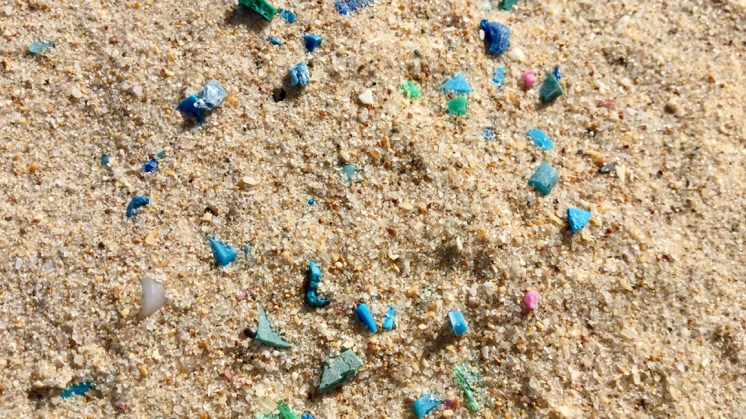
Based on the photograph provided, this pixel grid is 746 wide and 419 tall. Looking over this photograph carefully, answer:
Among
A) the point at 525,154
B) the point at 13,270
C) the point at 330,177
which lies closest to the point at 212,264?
the point at 330,177

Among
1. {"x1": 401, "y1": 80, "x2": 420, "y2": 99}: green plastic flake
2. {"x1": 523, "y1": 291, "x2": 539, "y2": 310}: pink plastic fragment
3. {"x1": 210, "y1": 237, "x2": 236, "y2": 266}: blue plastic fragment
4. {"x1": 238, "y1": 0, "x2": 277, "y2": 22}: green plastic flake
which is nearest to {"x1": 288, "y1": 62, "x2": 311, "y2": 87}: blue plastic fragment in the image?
{"x1": 238, "y1": 0, "x2": 277, "y2": 22}: green plastic flake

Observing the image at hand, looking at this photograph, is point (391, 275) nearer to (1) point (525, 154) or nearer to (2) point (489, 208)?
(2) point (489, 208)

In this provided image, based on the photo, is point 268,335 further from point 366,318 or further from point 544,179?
point 544,179

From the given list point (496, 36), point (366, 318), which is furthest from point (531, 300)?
point (496, 36)

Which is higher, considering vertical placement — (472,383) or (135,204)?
(135,204)

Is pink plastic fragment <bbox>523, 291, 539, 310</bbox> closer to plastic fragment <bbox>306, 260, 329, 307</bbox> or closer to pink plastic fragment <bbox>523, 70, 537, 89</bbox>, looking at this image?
plastic fragment <bbox>306, 260, 329, 307</bbox>

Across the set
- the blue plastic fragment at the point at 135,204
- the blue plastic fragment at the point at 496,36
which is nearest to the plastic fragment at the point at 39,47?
the blue plastic fragment at the point at 135,204
